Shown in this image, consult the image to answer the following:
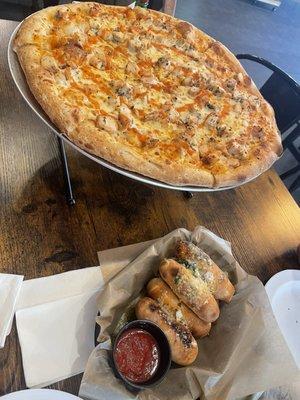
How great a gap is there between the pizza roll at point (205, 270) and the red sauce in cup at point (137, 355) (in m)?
0.19

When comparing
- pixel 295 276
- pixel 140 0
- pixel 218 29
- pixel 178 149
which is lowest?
pixel 218 29

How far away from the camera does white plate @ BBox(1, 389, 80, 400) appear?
657 millimetres

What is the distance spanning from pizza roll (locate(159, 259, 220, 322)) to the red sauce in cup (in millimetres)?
122

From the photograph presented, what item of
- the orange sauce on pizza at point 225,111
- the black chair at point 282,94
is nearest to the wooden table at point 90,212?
the orange sauce on pizza at point 225,111

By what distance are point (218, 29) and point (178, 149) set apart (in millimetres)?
3597

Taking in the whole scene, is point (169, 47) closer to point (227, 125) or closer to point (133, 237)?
point (227, 125)

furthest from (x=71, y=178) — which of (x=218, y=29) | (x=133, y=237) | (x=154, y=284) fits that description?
(x=218, y=29)

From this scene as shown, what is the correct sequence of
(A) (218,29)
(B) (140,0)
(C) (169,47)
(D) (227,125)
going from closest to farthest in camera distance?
1. (D) (227,125)
2. (C) (169,47)
3. (B) (140,0)
4. (A) (218,29)

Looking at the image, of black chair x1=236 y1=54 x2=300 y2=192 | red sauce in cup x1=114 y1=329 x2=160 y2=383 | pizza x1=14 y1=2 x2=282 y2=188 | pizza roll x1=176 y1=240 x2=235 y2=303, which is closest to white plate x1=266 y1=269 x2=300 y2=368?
pizza roll x1=176 y1=240 x2=235 y2=303

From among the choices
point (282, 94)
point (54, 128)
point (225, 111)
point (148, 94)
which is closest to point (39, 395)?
point (54, 128)

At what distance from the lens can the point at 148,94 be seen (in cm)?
119

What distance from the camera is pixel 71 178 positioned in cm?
111

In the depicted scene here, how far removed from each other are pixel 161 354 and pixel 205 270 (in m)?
0.23

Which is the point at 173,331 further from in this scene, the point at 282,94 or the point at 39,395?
the point at 282,94
